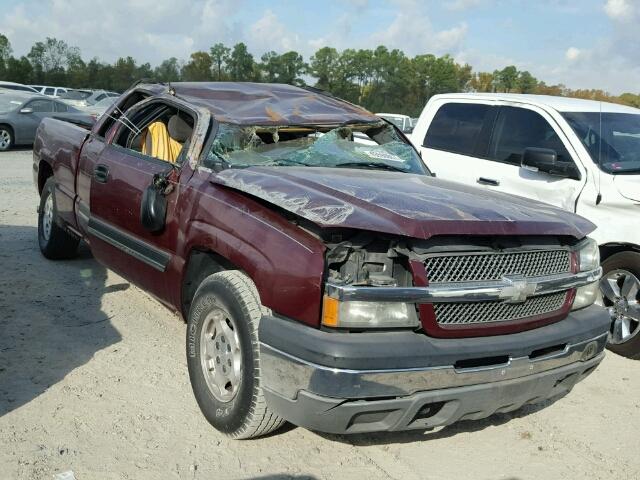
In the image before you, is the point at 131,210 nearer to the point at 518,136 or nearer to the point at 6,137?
the point at 518,136

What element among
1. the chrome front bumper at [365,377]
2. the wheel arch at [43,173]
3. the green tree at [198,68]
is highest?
the green tree at [198,68]

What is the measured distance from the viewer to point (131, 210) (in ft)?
14.8

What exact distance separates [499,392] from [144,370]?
7.30 feet

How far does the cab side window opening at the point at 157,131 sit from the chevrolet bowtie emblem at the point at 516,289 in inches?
97.0

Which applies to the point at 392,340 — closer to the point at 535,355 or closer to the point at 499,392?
the point at 499,392

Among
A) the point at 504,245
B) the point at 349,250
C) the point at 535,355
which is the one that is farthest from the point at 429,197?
the point at 535,355

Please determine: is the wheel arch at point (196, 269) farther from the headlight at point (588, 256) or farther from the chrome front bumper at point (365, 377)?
the headlight at point (588, 256)

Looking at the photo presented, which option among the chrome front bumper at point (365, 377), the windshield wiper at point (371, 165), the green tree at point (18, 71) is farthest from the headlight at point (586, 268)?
the green tree at point (18, 71)

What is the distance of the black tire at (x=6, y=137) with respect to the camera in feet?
58.1

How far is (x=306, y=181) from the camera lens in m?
3.62

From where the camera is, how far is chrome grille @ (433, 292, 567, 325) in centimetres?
307

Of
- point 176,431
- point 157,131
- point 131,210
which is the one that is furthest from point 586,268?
point 157,131

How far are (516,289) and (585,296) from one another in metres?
0.76

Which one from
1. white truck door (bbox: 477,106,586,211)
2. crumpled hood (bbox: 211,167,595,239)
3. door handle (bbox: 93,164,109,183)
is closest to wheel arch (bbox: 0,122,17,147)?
door handle (bbox: 93,164,109,183)
